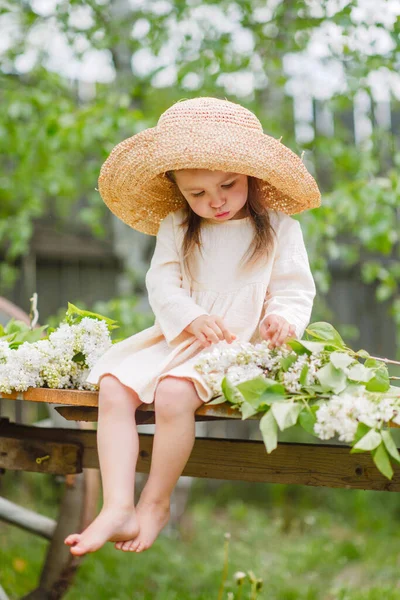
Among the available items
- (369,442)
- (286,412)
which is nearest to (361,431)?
(369,442)

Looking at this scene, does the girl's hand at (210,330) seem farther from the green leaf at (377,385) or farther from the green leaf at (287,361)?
the green leaf at (377,385)

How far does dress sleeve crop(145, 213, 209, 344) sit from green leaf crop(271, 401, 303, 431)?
46cm

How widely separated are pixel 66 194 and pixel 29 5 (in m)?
1.04

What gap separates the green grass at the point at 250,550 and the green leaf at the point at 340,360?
5.73 feet

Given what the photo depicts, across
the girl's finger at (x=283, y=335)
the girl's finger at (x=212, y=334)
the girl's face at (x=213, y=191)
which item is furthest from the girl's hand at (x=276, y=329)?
the girl's face at (x=213, y=191)

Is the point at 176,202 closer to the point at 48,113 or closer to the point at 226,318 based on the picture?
the point at 226,318

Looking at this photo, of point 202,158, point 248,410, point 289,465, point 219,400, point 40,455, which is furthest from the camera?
point 40,455

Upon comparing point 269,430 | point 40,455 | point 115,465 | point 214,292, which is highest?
point 269,430

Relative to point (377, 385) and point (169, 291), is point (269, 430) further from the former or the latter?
point (169, 291)

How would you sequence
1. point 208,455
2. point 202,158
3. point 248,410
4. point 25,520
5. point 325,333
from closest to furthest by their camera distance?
1. point 248,410
2. point 325,333
3. point 202,158
4. point 208,455
5. point 25,520

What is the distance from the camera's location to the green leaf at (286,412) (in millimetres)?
1442

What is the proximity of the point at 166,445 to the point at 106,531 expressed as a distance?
221 millimetres

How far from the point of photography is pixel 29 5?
3.99m

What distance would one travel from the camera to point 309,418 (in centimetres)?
146
